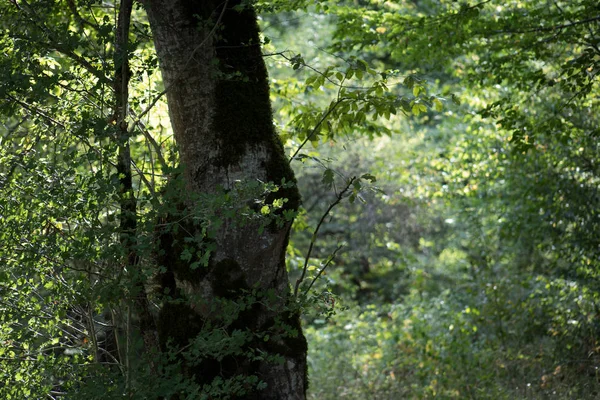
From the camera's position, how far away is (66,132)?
3295mm

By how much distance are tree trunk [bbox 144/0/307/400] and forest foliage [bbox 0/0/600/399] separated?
14cm

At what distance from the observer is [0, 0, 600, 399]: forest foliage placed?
3.11m

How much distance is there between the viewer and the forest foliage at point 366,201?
3105 millimetres

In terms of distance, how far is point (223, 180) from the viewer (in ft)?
11.5

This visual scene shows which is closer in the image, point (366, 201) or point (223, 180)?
point (223, 180)

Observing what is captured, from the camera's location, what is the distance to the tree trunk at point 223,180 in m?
3.47

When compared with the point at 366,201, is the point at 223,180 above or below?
below

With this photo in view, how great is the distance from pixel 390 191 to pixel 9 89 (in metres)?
11.1

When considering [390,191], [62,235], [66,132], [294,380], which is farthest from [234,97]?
[390,191]

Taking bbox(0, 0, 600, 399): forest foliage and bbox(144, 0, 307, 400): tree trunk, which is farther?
bbox(144, 0, 307, 400): tree trunk

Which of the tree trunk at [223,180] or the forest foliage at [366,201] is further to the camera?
the tree trunk at [223,180]

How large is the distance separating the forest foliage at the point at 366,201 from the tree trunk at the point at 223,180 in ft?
0.46

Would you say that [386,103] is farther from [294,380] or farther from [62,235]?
[62,235]

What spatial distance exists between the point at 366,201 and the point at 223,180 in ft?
14.2
